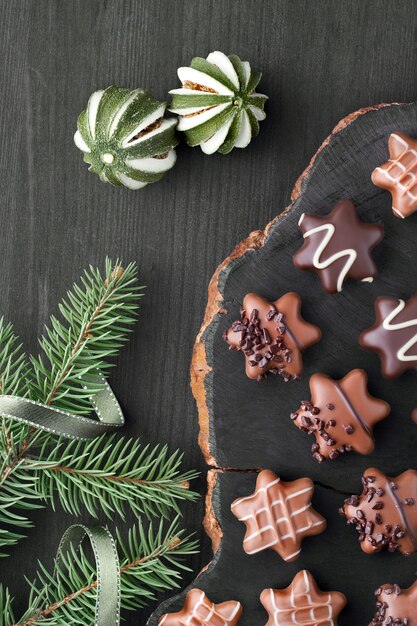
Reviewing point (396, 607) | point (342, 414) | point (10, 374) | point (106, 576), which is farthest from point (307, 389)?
point (10, 374)

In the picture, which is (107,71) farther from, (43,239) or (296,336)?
(296,336)

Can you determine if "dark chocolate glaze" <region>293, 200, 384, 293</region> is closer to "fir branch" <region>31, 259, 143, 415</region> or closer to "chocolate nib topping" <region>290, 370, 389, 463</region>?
"chocolate nib topping" <region>290, 370, 389, 463</region>

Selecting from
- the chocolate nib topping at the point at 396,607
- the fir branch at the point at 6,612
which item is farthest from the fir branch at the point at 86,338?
the chocolate nib topping at the point at 396,607

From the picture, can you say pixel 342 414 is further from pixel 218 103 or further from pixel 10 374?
pixel 10 374

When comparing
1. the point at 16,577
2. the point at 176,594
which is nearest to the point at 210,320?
the point at 176,594

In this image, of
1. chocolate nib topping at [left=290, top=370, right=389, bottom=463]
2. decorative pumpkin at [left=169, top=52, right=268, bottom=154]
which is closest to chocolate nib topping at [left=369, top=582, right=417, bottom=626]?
chocolate nib topping at [left=290, top=370, right=389, bottom=463]
